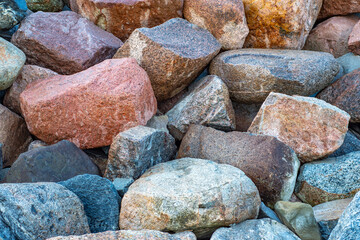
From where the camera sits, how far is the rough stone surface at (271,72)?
3.08 m

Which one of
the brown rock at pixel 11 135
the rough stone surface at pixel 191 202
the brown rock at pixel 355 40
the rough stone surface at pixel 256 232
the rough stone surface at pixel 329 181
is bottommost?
the brown rock at pixel 11 135

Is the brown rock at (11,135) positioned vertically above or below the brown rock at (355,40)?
below

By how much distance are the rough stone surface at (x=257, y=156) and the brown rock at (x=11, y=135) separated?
128cm

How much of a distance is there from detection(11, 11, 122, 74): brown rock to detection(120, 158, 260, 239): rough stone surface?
1.46 meters

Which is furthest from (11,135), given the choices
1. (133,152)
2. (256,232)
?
(256,232)

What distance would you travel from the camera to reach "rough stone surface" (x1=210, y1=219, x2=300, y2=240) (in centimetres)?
199

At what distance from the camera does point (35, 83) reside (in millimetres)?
3059

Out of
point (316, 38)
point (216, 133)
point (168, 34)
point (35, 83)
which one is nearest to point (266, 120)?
point (216, 133)

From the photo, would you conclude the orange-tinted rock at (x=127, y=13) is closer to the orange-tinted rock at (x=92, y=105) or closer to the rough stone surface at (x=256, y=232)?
the orange-tinted rock at (x=92, y=105)

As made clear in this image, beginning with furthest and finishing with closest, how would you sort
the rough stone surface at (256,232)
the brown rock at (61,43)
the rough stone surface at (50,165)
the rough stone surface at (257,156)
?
the brown rock at (61,43), the rough stone surface at (257,156), the rough stone surface at (50,165), the rough stone surface at (256,232)

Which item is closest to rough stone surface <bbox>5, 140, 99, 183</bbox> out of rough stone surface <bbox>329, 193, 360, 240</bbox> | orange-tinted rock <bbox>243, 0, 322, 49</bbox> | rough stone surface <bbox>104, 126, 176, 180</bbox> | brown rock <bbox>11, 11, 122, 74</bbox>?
rough stone surface <bbox>104, 126, 176, 180</bbox>

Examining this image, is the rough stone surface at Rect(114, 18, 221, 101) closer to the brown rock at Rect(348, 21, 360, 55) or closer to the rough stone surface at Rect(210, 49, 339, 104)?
the rough stone surface at Rect(210, 49, 339, 104)

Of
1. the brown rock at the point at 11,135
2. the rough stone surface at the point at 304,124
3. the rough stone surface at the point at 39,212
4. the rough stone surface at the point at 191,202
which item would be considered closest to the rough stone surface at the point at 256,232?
the rough stone surface at the point at 191,202

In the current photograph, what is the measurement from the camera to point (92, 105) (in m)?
2.73
